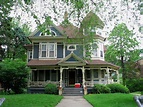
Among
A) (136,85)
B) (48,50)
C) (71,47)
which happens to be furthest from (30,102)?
(136,85)

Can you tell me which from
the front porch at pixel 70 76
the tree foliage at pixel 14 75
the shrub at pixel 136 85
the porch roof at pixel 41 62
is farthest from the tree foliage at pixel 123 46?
the tree foliage at pixel 14 75

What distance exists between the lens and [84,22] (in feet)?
33.7

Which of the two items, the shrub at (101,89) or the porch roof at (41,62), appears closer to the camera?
the shrub at (101,89)

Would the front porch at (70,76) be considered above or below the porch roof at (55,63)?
below

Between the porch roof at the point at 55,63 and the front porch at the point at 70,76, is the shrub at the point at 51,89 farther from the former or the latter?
the front porch at the point at 70,76

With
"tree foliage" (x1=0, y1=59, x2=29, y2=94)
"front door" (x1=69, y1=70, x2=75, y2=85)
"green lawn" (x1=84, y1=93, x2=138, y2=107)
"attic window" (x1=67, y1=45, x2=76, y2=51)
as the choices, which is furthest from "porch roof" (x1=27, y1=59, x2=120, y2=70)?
"green lawn" (x1=84, y1=93, x2=138, y2=107)

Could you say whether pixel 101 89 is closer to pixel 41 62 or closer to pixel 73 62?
pixel 73 62

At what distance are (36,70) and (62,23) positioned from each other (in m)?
15.8

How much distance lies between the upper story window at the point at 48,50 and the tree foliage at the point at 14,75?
3919 millimetres

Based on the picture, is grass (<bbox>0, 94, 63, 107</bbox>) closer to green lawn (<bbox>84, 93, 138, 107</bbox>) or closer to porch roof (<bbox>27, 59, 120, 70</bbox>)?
green lawn (<bbox>84, 93, 138, 107</bbox>)

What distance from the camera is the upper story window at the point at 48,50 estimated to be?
2439 centimetres

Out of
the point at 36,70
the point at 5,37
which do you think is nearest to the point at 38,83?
the point at 36,70

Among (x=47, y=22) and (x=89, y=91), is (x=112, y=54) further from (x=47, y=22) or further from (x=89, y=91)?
(x=47, y=22)

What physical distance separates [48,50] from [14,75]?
5950 mm
